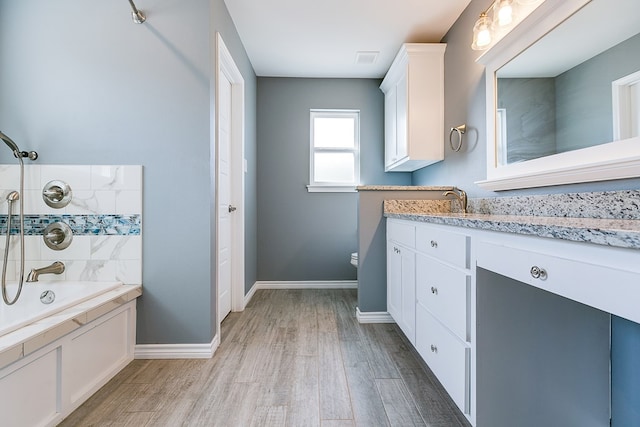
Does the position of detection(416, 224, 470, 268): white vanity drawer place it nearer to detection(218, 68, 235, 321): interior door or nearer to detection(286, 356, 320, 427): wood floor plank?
detection(286, 356, 320, 427): wood floor plank

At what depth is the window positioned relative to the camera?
11.8 ft

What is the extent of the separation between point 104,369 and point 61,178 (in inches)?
45.2

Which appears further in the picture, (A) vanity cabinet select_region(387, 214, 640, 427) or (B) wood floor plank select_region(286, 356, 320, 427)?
(B) wood floor plank select_region(286, 356, 320, 427)

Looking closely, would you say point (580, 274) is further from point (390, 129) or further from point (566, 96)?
point (390, 129)

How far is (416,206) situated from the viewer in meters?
2.38

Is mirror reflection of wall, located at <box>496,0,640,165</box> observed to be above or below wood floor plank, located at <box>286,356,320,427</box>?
above

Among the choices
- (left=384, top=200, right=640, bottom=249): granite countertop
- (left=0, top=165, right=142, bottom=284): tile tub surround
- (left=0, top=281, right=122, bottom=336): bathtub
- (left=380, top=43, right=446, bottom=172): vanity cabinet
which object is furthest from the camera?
(left=380, top=43, right=446, bottom=172): vanity cabinet

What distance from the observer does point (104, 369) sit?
161cm

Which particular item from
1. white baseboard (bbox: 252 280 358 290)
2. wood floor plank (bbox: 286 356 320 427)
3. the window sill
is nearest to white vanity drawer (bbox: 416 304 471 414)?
wood floor plank (bbox: 286 356 320 427)

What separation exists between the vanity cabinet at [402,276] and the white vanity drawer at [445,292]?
0.12m

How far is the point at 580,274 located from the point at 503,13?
1650 millimetres

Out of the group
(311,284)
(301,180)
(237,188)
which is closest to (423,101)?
(301,180)

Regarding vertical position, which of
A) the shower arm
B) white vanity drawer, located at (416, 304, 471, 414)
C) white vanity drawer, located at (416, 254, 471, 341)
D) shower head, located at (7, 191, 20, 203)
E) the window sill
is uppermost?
the shower arm

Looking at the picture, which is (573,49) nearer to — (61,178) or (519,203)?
(519,203)
